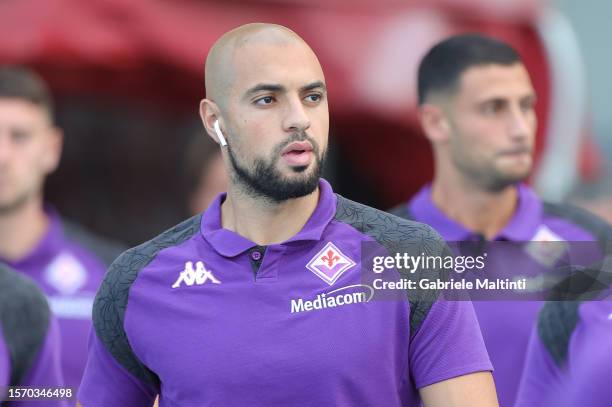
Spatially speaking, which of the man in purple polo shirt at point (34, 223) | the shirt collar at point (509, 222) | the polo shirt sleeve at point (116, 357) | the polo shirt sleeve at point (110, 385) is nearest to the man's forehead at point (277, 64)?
the polo shirt sleeve at point (116, 357)

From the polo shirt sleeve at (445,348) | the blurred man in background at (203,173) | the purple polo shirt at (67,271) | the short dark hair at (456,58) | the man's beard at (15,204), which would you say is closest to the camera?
the polo shirt sleeve at (445,348)

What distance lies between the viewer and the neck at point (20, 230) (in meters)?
7.34

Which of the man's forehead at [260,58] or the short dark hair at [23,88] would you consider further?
the short dark hair at [23,88]

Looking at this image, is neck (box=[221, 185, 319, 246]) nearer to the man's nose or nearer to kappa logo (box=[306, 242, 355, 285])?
kappa logo (box=[306, 242, 355, 285])

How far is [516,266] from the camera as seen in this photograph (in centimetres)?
546

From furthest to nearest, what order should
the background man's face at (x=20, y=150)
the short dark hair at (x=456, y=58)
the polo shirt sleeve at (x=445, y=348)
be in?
the background man's face at (x=20, y=150), the short dark hair at (x=456, y=58), the polo shirt sleeve at (x=445, y=348)

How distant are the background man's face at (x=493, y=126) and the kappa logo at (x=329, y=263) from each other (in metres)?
2.06

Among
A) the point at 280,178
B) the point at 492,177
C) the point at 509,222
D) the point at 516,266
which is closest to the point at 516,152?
the point at 492,177

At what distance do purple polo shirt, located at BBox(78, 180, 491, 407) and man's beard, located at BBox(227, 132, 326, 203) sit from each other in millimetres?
145

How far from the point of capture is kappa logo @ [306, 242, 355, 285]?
4.15m

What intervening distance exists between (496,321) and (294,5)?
3754 millimetres

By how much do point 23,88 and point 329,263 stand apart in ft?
12.0

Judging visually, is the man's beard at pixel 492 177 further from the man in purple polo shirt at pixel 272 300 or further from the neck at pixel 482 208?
the man in purple polo shirt at pixel 272 300

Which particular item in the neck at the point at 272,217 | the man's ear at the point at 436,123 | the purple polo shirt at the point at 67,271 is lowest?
the purple polo shirt at the point at 67,271
